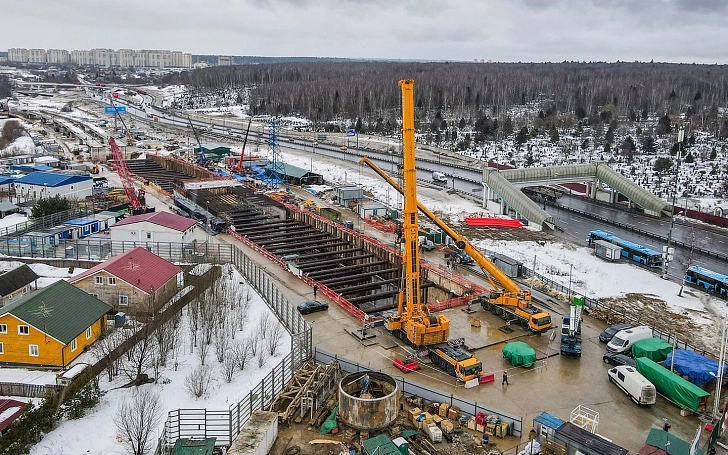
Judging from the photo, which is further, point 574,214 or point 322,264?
point 574,214

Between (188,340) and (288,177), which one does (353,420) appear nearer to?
(188,340)

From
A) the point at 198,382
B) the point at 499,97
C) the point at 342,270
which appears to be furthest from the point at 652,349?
the point at 499,97

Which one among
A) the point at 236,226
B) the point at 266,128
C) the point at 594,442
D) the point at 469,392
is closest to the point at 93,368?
the point at 469,392

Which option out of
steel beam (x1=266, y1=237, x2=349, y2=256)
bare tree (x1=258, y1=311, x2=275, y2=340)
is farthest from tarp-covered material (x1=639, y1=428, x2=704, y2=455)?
steel beam (x1=266, y1=237, x2=349, y2=256)

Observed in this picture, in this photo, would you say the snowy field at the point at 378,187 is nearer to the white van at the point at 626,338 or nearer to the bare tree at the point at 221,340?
the white van at the point at 626,338

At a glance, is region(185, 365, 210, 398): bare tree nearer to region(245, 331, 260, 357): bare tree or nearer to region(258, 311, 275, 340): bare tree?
region(245, 331, 260, 357): bare tree

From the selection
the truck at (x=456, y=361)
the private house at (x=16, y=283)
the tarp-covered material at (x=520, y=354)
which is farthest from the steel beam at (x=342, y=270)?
the tarp-covered material at (x=520, y=354)

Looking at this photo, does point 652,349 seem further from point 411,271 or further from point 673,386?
point 411,271
